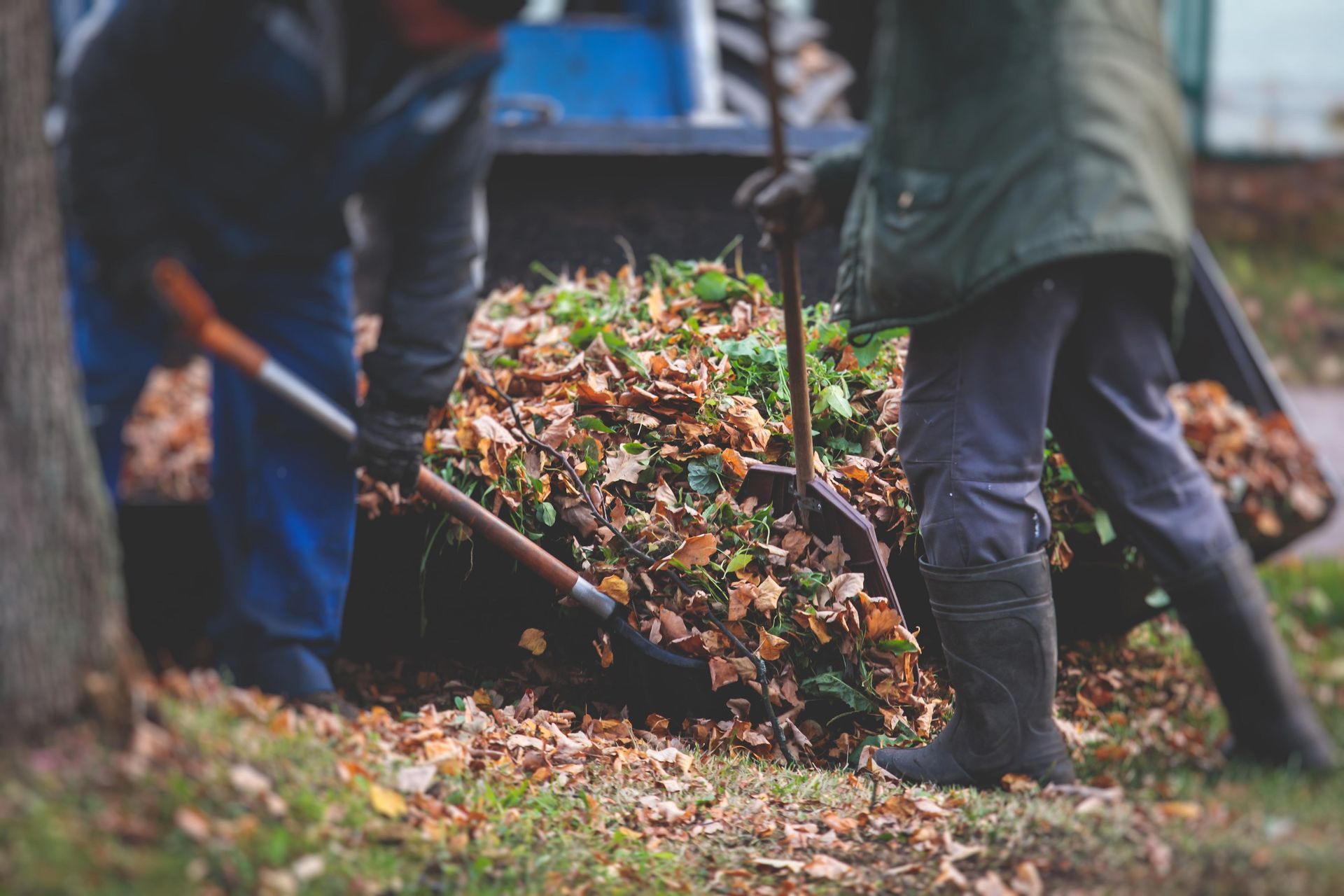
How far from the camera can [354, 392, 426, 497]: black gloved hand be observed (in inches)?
102

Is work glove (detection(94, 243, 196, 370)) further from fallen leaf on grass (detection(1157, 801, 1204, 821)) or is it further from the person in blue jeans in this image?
fallen leaf on grass (detection(1157, 801, 1204, 821))

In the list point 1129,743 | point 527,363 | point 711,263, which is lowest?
point 1129,743

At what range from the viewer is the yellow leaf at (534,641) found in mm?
3221

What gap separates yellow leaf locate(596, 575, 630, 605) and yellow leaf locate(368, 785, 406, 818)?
0.97 metres

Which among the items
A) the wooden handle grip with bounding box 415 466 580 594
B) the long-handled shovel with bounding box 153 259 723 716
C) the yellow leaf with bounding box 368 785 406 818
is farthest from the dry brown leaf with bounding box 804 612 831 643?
the yellow leaf with bounding box 368 785 406 818

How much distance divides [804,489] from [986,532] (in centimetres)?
65

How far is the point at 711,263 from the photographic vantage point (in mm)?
4148

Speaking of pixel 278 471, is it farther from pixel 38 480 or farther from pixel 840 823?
pixel 840 823

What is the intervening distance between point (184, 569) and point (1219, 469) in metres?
3.39

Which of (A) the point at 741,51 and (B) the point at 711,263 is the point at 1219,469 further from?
(A) the point at 741,51

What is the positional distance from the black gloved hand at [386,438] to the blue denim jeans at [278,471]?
4.1 inches

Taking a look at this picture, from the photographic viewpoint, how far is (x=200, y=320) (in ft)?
7.43

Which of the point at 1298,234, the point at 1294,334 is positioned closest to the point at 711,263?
the point at 1294,334

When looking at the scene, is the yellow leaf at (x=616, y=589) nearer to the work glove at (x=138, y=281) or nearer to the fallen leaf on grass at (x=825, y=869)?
the fallen leaf on grass at (x=825, y=869)
